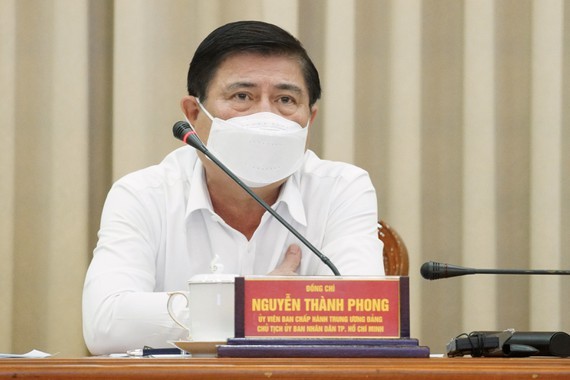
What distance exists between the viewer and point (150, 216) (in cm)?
214

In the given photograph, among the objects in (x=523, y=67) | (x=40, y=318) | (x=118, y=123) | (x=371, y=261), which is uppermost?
(x=523, y=67)

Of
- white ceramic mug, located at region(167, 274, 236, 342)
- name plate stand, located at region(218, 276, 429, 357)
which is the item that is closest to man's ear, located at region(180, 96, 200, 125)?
white ceramic mug, located at region(167, 274, 236, 342)

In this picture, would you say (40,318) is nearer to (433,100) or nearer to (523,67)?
(433,100)

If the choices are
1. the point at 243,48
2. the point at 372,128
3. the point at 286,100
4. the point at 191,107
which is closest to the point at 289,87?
the point at 286,100

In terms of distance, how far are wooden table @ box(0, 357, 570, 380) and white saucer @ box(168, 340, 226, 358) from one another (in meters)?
0.22

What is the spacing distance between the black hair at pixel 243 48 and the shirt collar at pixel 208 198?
0.19 m

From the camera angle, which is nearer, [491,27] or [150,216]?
[150,216]

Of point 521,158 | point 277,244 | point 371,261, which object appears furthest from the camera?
point 521,158

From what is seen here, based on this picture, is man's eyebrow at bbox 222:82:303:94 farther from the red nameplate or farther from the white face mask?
the red nameplate

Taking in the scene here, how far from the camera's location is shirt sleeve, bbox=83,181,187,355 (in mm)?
1746

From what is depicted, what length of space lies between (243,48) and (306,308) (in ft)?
3.82

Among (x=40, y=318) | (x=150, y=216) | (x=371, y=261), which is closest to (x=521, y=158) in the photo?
(x=371, y=261)

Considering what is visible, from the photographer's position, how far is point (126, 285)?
1909 mm

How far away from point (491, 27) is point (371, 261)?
1.16m
